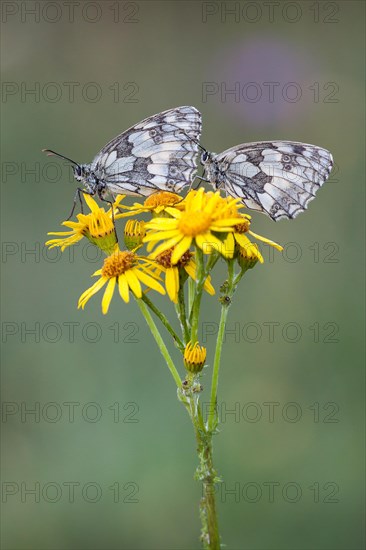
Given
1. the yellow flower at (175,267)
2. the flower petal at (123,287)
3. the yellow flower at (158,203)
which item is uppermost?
the yellow flower at (158,203)

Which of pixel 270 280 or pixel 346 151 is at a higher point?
→ pixel 346 151

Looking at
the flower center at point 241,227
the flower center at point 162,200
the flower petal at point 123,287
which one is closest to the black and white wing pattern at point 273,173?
the flower center at point 162,200

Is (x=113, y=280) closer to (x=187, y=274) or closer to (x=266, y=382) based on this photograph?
(x=187, y=274)

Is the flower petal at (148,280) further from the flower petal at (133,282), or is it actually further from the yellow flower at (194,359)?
the yellow flower at (194,359)

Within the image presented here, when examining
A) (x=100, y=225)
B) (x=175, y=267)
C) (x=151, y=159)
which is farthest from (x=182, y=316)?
(x=151, y=159)

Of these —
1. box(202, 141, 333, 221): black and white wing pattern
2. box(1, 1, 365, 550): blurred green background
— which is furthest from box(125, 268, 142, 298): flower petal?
box(1, 1, 365, 550): blurred green background

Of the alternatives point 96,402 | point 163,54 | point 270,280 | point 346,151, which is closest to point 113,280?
point 96,402
